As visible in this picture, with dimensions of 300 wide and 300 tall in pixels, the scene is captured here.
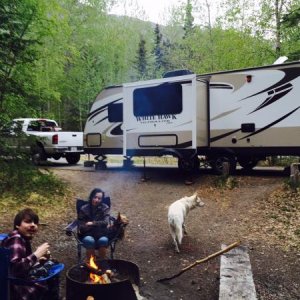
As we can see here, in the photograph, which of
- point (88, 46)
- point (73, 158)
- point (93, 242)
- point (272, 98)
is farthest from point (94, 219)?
point (88, 46)

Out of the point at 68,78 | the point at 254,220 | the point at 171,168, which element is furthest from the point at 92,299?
the point at 68,78

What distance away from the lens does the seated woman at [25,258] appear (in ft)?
11.4

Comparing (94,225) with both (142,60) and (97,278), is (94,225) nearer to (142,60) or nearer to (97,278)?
(97,278)

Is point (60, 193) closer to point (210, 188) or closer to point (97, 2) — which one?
point (210, 188)

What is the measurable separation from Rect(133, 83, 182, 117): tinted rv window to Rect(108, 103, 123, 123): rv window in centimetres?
134

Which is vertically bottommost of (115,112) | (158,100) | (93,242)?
(93,242)

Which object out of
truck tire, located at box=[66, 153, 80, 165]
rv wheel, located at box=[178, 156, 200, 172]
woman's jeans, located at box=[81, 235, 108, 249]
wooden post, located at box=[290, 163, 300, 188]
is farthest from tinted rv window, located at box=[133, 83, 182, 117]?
woman's jeans, located at box=[81, 235, 108, 249]

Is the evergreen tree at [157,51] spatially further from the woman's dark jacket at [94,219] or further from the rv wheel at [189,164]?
the woman's dark jacket at [94,219]

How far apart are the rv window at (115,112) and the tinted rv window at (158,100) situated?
1337mm

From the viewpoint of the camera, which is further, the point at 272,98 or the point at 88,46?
the point at 88,46

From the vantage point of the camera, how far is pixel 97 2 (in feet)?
97.8

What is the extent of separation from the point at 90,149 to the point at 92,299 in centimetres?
1077

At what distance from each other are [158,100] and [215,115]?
1.61 meters

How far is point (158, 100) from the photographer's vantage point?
11578 mm
